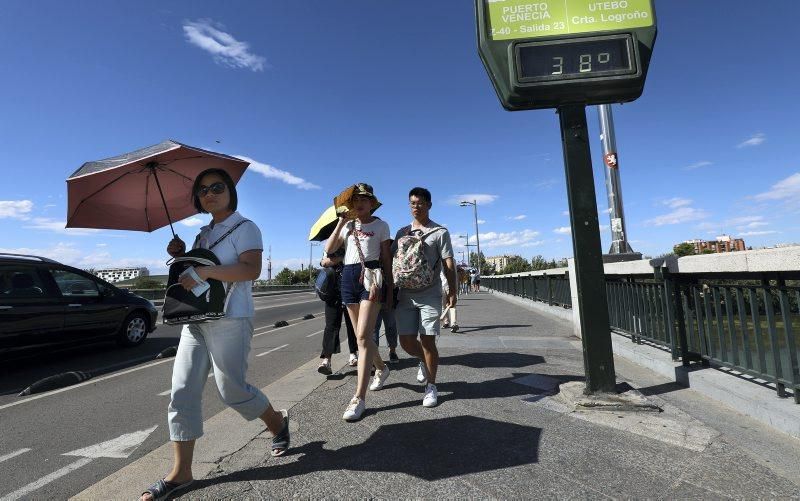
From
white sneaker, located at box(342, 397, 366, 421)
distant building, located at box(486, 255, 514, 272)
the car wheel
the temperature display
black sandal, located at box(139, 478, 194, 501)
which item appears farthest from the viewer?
distant building, located at box(486, 255, 514, 272)

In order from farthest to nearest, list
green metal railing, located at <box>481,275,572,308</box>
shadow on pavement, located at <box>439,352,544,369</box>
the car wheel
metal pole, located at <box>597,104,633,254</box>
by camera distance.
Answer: green metal railing, located at <box>481,275,572,308</box> < metal pole, located at <box>597,104,633,254</box> < the car wheel < shadow on pavement, located at <box>439,352,544,369</box>

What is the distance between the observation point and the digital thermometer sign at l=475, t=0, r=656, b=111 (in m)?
3.56

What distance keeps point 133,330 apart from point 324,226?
5856 mm

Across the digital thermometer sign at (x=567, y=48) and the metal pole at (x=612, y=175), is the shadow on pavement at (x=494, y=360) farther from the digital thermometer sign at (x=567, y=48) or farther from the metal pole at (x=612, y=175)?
the metal pole at (x=612, y=175)

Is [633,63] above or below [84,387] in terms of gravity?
above

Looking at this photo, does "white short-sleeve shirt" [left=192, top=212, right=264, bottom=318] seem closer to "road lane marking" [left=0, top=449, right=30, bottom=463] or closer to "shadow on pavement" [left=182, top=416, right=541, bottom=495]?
"shadow on pavement" [left=182, top=416, right=541, bottom=495]

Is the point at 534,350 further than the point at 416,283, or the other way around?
the point at 534,350

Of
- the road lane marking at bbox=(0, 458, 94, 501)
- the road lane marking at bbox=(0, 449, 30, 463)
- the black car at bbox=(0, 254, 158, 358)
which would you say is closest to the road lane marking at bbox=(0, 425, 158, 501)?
the road lane marking at bbox=(0, 458, 94, 501)

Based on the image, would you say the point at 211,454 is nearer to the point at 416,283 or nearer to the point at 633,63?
the point at 416,283

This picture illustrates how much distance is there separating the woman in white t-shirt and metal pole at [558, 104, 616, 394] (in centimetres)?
162

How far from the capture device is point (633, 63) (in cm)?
353

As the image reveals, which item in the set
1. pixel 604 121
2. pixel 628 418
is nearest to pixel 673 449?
pixel 628 418

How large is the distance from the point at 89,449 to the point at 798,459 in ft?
15.2

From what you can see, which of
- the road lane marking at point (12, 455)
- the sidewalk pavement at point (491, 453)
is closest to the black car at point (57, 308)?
the road lane marking at point (12, 455)
